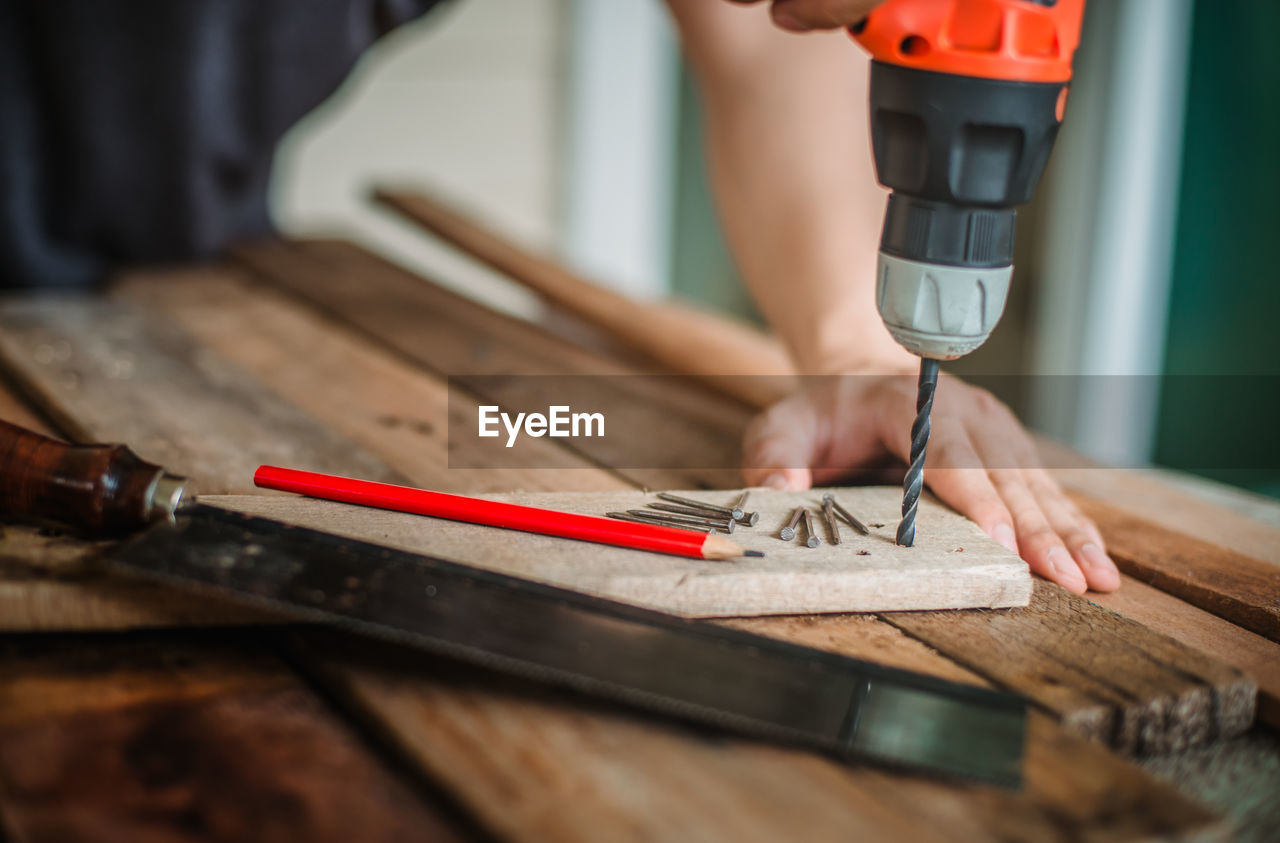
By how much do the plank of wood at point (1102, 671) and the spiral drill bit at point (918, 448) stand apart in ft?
0.18

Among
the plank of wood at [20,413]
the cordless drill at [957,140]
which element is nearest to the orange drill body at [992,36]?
the cordless drill at [957,140]

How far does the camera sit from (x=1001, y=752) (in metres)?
0.49

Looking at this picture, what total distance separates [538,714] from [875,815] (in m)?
0.17

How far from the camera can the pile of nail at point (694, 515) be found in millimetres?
687

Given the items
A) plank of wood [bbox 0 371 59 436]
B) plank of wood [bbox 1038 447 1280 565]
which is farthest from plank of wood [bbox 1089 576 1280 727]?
plank of wood [bbox 0 371 59 436]

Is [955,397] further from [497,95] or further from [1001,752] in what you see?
[497,95]

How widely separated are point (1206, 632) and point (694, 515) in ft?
1.08

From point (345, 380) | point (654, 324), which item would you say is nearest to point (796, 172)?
point (654, 324)

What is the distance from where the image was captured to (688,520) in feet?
2.28

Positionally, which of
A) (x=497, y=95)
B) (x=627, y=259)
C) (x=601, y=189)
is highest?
(x=497, y=95)

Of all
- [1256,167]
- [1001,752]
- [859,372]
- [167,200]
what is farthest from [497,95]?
[1001,752]

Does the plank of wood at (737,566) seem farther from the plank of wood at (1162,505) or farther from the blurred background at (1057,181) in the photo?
the blurred background at (1057,181)

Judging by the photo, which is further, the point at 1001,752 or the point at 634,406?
the point at 634,406

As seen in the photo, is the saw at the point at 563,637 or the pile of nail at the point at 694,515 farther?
the pile of nail at the point at 694,515
